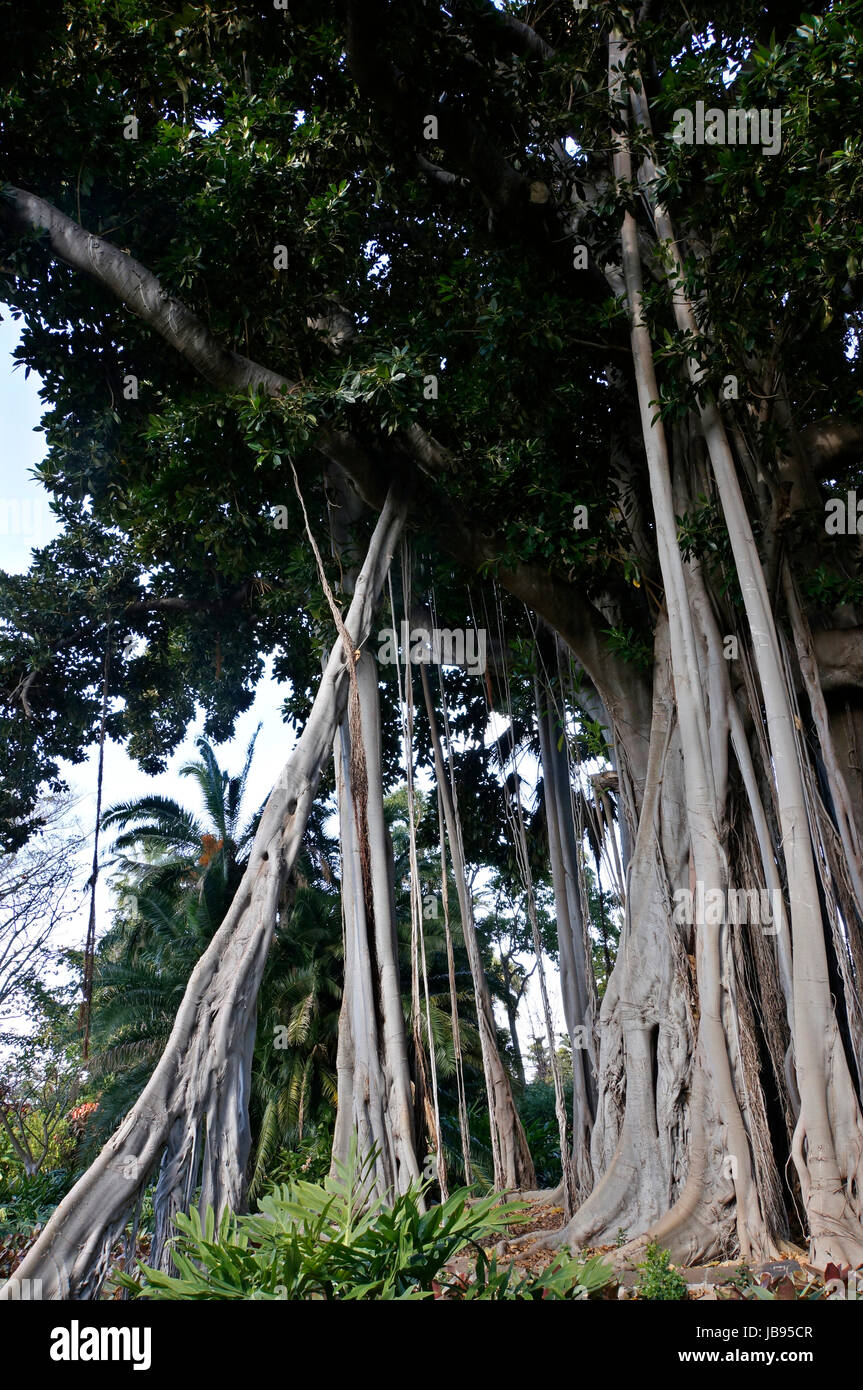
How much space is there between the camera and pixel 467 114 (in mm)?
4316

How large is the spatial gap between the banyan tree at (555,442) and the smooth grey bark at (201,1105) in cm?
1

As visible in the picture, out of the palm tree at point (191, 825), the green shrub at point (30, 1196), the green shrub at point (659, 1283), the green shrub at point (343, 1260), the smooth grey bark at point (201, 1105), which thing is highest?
the palm tree at point (191, 825)

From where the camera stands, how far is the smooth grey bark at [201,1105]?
88.4 inches

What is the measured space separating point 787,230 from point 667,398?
78 cm

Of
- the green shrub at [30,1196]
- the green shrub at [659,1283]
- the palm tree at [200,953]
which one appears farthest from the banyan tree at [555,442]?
the green shrub at [30,1196]

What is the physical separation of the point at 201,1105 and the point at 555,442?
3844 millimetres

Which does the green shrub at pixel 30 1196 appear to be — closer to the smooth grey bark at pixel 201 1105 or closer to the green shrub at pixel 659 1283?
the smooth grey bark at pixel 201 1105

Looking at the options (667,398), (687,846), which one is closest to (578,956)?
(687,846)

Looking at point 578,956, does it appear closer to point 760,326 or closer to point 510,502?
point 510,502

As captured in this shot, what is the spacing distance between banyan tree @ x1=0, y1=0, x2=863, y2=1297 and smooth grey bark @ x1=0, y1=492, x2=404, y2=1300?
14 millimetres

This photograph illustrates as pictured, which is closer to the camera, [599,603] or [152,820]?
[599,603]

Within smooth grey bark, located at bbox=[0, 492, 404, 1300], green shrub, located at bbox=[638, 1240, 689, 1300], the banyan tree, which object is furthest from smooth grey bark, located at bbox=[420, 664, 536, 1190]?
green shrub, located at bbox=[638, 1240, 689, 1300]

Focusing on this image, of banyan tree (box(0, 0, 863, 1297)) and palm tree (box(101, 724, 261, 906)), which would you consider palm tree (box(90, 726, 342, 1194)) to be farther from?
banyan tree (box(0, 0, 863, 1297))

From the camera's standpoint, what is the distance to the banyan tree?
3.52 metres
